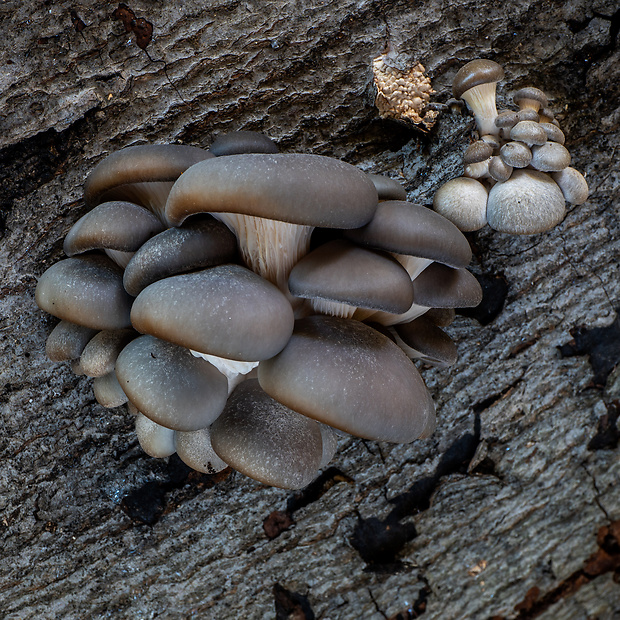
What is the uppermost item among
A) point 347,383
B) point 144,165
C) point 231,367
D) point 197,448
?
point 144,165

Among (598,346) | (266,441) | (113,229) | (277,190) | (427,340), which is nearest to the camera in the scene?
(277,190)

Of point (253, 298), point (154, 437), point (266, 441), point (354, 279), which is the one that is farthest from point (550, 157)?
point (154, 437)

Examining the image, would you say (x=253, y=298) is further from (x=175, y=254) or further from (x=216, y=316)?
(x=175, y=254)

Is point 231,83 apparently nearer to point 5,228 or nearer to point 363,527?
point 5,228

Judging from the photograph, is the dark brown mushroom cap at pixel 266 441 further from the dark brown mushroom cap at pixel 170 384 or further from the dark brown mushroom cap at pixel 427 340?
the dark brown mushroom cap at pixel 427 340

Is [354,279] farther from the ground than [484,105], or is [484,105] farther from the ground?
[484,105]

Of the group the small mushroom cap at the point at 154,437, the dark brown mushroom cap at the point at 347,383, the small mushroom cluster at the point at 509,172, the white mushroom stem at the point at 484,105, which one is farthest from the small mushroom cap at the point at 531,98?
the small mushroom cap at the point at 154,437

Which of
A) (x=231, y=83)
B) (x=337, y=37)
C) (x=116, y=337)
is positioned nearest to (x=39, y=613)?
(x=116, y=337)
